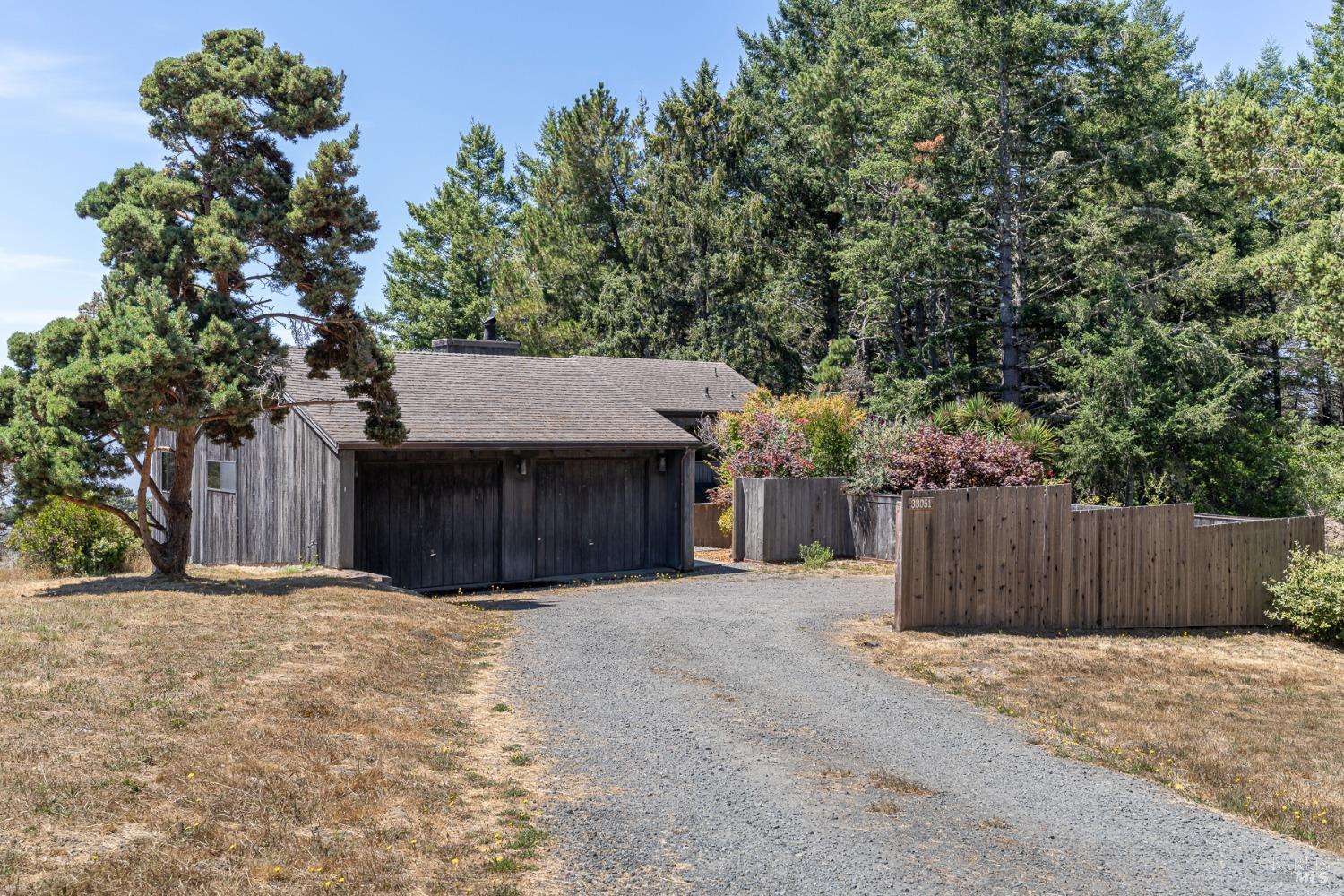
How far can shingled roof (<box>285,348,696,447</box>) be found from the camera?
19570 millimetres

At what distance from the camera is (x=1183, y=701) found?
11938mm

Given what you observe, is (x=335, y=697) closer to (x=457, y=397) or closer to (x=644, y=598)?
(x=644, y=598)

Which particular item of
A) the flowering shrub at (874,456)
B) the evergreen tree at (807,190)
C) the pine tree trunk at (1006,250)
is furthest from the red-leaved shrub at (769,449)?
the evergreen tree at (807,190)

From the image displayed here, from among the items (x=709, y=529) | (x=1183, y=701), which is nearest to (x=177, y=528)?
(x=1183, y=701)

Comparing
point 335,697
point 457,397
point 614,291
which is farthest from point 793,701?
point 614,291

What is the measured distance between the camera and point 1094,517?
15859mm

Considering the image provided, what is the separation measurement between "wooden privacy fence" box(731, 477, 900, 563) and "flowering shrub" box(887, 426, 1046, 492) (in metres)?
0.69

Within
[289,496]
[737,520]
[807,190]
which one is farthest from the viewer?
[807,190]

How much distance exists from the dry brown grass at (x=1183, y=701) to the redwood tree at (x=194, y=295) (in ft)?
31.1

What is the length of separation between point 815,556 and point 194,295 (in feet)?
45.5

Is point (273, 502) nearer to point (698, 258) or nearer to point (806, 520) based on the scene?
point (806, 520)

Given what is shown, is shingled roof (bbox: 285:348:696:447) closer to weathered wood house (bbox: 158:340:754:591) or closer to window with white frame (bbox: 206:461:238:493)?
weathered wood house (bbox: 158:340:754:591)

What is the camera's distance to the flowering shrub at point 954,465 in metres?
23.9

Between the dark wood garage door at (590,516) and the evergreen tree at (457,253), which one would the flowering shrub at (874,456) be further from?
the evergreen tree at (457,253)
